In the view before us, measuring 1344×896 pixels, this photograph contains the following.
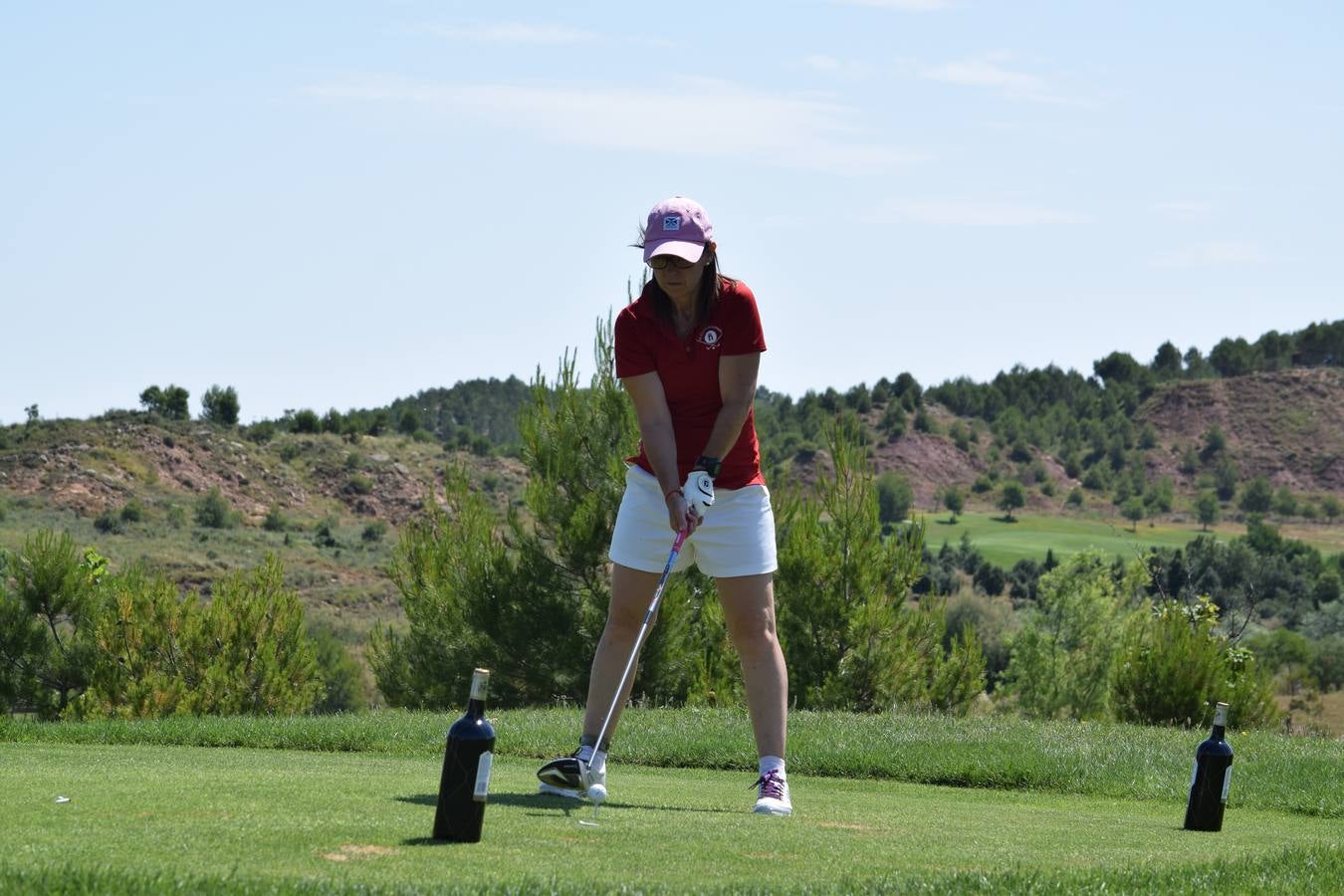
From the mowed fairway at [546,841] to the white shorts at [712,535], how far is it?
0.89 metres

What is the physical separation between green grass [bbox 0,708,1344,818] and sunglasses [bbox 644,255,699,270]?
3.44 metres

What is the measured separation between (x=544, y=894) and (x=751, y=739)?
5.29 metres

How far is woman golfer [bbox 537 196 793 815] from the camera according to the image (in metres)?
5.88

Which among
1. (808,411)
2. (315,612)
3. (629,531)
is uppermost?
(808,411)

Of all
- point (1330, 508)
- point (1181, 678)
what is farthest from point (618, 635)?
point (1330, 508)

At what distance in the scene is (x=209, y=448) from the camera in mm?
75375

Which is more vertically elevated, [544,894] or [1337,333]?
[1337,333]

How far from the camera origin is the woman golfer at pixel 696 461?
5.88 m

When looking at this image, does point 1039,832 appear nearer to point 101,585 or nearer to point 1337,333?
point 101,585

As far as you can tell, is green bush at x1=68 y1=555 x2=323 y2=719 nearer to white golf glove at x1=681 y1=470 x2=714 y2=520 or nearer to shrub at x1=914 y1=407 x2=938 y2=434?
white golf glove at x1=681 y1=470 x2=714 y2=520

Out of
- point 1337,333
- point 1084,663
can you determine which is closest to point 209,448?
point 1084,663

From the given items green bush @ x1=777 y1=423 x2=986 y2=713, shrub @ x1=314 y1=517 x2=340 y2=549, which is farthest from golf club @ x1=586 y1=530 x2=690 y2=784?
shrub @ x1=314 y1=517 x2=340 y2=549

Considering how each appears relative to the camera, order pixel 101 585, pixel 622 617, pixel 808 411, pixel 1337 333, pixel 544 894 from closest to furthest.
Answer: pixel 544 894 < pixel 622 617 < pixel 101 585 < pixel 808 411 < pixel 1337 333

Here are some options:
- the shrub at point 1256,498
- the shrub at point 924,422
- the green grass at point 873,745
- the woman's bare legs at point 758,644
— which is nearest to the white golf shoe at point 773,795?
the woman's bare legs at point 758,644
